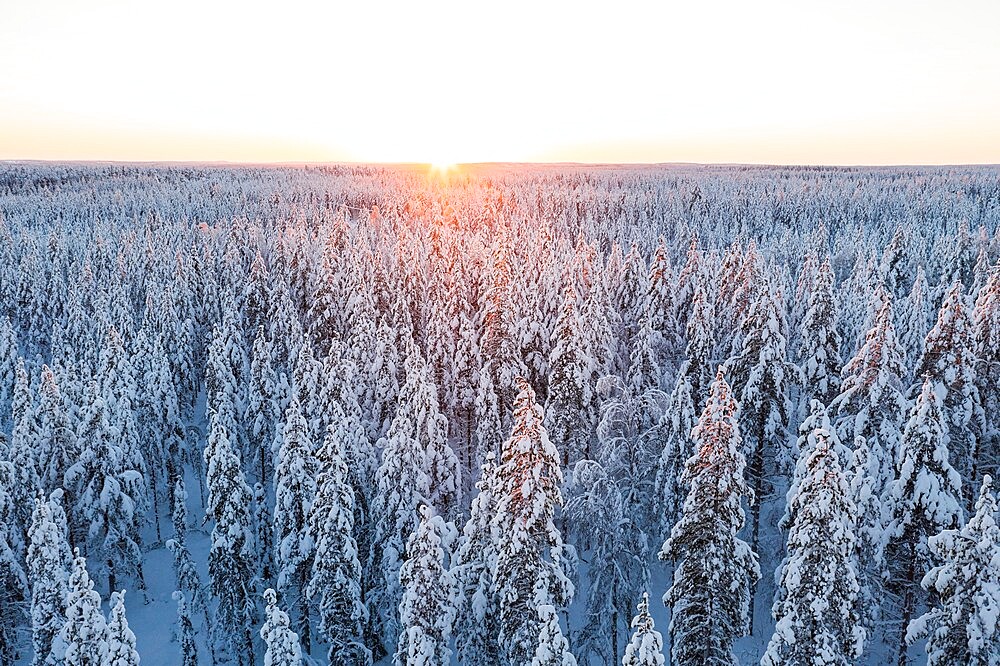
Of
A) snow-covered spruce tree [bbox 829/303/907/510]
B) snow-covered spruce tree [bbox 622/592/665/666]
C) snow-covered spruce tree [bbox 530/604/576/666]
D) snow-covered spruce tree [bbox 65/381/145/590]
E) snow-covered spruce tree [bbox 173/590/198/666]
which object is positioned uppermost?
snow-covered spruce tree [bbox 829/303/907/510]

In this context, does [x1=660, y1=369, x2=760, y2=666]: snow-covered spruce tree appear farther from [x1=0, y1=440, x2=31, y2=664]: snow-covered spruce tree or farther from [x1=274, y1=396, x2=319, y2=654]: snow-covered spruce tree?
[x1=0, y1=440, x2=31, y2=664]: snow-covered spruce tree

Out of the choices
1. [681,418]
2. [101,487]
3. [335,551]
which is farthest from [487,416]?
[101,487]

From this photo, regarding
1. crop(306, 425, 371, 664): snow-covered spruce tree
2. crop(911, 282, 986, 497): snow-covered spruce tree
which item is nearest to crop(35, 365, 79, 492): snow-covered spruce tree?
crop(306, 425, 371, 664): snow-covered spruce tree

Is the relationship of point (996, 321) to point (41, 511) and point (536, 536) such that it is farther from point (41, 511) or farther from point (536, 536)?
point (41, 511)

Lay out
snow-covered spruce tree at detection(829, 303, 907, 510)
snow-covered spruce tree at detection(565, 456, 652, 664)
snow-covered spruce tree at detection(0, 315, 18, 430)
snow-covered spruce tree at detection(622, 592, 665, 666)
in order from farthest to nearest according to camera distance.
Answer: snow-covered spruce tree at detection(0, 315, 18, 430) < snow-covered spruce tree at detection(565, 456, 652, 664) < snow-covered spruce tree at detection(829, 303, 907, 510) < snow-covered spruce tree at detection(622, 592, 665, 666)

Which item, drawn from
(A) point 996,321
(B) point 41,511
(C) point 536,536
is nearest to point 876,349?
(A) point 996,321

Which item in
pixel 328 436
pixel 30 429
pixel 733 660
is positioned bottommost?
pixel 733 660
